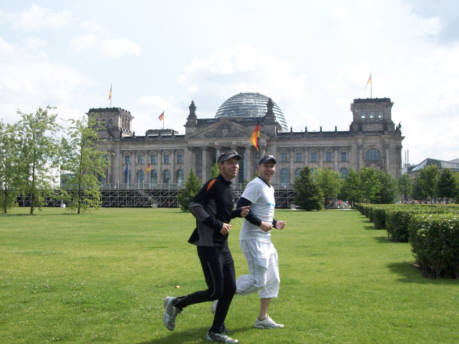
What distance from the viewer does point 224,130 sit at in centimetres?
9119

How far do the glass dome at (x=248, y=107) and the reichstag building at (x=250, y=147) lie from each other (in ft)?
32.5

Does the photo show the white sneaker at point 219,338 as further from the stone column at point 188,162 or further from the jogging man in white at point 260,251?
the stone column at point 188,162

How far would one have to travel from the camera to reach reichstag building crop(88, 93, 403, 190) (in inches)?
3551

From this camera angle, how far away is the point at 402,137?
8944 cm

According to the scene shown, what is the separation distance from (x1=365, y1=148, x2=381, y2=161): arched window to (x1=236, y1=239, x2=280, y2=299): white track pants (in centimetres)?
8755

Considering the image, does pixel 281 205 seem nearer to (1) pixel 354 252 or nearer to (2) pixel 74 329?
(1) pixel 354 252

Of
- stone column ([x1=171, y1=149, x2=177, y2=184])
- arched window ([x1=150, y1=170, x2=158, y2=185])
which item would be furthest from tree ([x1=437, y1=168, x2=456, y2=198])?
arched window ([x1=150, y1=170, x2=158, y2=185])

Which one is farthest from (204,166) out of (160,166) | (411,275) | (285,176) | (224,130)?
(411,275)

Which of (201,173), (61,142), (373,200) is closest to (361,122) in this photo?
(373,200)

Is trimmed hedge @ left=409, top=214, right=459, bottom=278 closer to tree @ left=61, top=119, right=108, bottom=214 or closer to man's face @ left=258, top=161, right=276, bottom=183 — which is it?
man's face @ left=258, top=161, right=276, bottom=183

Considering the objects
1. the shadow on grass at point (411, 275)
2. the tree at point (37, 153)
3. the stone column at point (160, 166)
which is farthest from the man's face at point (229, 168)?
the stone column at point (160, 166)

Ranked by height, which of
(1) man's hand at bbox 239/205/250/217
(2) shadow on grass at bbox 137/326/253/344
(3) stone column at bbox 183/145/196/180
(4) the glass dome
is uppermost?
(4) the glass dome

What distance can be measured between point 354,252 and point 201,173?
80.9 meters

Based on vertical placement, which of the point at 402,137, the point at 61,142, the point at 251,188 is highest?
the point at 402,137
